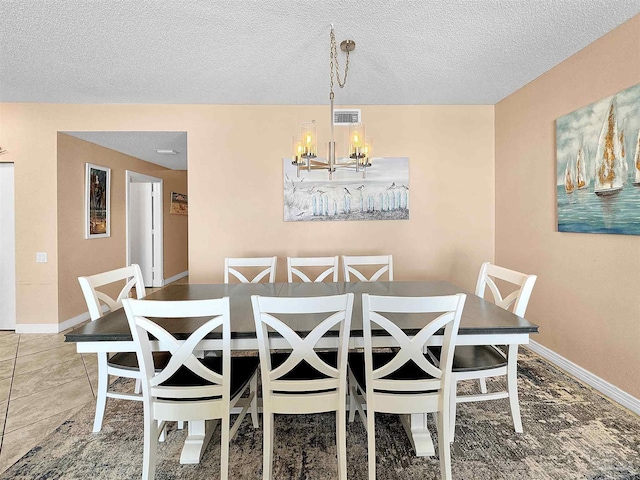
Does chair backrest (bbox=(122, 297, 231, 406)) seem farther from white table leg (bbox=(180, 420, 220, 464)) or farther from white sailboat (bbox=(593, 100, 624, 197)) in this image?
white sailboat (bbox=(593, 100, 624, 197))

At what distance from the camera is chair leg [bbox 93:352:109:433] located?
6.06 ft


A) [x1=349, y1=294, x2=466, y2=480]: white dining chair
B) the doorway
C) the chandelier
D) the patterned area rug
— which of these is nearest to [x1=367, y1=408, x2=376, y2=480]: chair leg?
[x1=349, y1=294, x2=466, y2=480]: white dining chair

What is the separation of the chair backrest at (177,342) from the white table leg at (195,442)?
36 centimetres

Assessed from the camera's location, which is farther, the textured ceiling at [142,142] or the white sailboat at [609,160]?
the textured ceiling at [142,142]

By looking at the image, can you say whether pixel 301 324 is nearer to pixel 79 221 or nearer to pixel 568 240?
pixel 568 240

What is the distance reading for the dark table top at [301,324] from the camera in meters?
1.52

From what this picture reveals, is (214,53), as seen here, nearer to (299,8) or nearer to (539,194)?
(299,8)

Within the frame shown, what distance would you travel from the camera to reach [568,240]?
8.83 feet

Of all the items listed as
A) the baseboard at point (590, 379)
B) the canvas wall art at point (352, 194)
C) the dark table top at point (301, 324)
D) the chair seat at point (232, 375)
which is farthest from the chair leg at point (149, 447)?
the baseboard at point (590, 379)

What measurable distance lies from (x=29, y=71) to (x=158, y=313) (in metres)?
2.99

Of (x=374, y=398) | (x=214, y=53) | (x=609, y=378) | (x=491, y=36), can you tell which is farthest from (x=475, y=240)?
(x=214, y=53)

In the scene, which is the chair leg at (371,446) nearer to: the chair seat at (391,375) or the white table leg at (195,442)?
the chair seat at (391,375)

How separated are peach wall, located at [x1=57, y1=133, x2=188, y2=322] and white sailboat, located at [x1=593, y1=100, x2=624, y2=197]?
17.3 ft

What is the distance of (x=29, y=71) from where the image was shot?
2.84 metres
